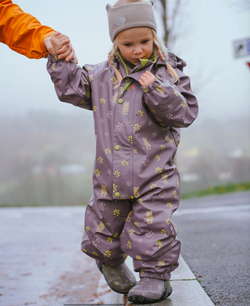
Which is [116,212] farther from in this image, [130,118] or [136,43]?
[136,43]

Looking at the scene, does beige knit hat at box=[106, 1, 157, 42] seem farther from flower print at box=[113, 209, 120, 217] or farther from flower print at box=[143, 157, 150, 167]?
flower print at box=[113, 209, 120, 217]

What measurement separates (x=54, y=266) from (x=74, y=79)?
6.59ft

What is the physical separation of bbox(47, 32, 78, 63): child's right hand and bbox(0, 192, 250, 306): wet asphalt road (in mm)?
1454

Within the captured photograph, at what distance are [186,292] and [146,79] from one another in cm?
115

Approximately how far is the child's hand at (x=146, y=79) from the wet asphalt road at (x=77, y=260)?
1.15 metres

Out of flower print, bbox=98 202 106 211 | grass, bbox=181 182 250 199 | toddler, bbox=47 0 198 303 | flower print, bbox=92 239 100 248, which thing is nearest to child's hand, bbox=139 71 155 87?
toddler, bbox=47 0 198 303

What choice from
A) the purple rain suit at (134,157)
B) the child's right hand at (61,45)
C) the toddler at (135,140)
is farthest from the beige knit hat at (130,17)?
the child's right hand at (61,45)

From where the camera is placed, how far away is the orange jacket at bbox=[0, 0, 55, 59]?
2188mm

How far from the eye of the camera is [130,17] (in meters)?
2.14

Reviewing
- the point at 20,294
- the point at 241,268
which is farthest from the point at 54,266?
the point at 241,268

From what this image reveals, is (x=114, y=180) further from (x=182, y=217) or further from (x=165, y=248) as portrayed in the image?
(x=182, y=217)

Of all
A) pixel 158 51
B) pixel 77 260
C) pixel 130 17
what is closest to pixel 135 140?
pixel 158 51

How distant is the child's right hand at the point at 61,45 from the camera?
2047 mm

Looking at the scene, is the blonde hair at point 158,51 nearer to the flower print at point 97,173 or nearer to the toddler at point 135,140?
the toddler at point 135,140
